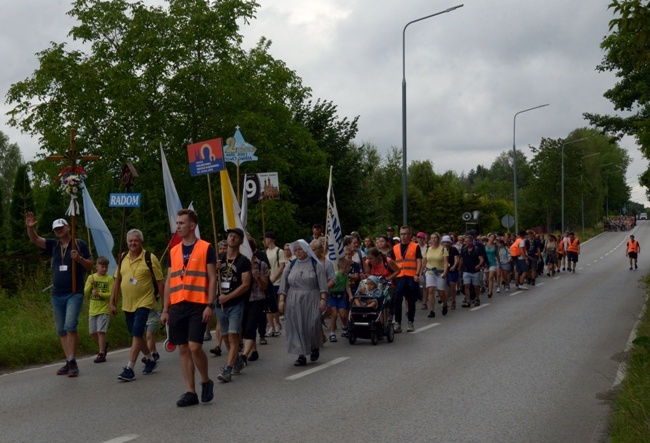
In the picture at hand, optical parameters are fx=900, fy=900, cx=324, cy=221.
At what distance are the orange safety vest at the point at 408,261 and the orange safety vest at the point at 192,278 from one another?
303 inches

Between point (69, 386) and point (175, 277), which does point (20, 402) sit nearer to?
point (69, 386)

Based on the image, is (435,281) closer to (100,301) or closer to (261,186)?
(261,186)

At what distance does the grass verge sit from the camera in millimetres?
6527

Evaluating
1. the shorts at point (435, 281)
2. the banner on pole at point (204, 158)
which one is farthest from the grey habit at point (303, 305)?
the shorts at point (435, 281)

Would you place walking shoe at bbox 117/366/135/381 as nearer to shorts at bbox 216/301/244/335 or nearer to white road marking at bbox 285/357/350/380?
shorts at bbox 216/301/244/335

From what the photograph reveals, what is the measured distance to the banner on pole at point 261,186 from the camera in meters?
17.1

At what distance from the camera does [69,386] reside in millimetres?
10234

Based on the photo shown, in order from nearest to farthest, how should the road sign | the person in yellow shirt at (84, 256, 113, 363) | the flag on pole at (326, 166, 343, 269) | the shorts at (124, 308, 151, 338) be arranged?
1. the shorts at (124, 308, 151, 338)
2. the person in yellow shirt at (84, 256, 113, 363)
3. the road sign
4. the flag on pole at (326, 166, 343, 269)

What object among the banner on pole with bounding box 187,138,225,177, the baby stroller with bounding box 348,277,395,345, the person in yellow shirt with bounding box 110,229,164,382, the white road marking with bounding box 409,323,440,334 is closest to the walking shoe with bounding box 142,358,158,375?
the person in yellow shirt with bounding box 110,229,164,382

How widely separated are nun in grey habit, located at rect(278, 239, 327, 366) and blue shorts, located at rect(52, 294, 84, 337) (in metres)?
2.63

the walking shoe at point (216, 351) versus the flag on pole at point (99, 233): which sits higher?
the flag on pole at point (99, 233)

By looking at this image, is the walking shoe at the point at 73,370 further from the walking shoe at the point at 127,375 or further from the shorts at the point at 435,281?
the shorts at the point at 435,281

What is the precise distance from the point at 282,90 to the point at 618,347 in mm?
29018

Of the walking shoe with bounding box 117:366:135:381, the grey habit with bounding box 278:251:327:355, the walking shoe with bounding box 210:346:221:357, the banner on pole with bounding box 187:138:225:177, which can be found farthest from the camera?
the banner on pole with bounding box 187:138:225:177
